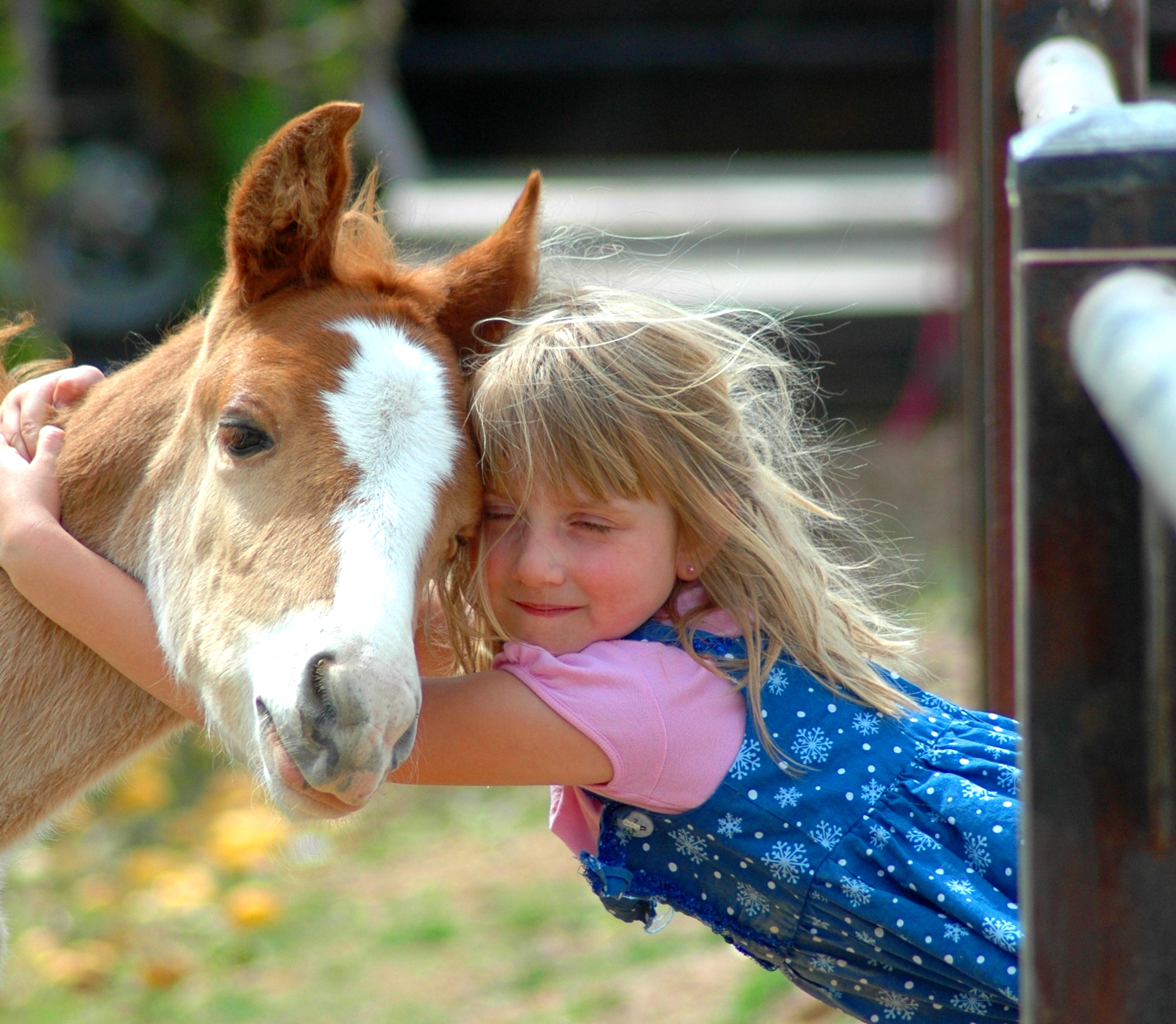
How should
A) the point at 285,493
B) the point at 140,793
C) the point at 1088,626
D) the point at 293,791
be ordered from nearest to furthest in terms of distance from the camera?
the point at 1088,626
the point at 293,791
the point at 285,493
the point at 140,793

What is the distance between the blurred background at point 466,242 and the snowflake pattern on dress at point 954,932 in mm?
585

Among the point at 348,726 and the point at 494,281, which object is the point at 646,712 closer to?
the point at 348,726

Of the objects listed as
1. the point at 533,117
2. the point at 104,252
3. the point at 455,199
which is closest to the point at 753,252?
the point at 455,199

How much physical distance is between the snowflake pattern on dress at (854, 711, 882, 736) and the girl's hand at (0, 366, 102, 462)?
1370mm

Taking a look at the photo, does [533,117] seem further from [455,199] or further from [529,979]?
[529,979]

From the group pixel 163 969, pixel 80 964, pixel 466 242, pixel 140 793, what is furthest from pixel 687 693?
pixel 466 242

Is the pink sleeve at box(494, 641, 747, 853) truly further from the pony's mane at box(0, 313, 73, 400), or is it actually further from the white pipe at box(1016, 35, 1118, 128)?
the pony's mane at box(0, 313, 73, 400)

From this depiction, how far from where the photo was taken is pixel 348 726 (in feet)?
4.74

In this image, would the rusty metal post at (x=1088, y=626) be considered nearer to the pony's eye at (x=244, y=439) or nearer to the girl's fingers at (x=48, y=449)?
the pony's eye at (x=244, y=439)

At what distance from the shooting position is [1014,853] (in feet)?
5.56

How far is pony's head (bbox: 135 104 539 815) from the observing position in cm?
149

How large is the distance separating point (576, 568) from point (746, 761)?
0.35 metres

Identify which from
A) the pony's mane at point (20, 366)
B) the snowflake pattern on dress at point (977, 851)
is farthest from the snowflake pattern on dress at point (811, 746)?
the pony's mane at point (20, 366)

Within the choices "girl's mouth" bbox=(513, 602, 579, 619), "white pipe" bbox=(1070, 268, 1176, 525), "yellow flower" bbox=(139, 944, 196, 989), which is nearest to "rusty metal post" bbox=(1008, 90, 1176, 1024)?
"white pipe" bbox=(1070, 268, 1176, 525)
